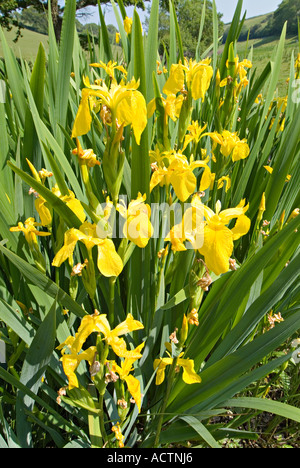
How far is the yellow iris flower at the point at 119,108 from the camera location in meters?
0.52

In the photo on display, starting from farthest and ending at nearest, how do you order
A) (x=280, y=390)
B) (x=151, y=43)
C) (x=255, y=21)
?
(x=255, y=21)
(x=280, y=390)
(x=151, y=43)

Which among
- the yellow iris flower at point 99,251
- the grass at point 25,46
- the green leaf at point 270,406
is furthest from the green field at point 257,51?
the green leaf at point 270,406

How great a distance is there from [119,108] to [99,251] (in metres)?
0.25

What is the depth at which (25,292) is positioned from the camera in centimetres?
83

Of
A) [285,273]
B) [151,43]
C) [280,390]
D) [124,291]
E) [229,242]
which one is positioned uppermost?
[151,43]

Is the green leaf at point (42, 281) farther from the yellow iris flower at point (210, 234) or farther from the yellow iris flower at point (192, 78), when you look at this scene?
the yellow iris flower at point (192, 78)

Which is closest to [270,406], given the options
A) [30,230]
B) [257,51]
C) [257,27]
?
[30,230]

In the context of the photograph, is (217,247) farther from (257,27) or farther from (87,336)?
(257,27)

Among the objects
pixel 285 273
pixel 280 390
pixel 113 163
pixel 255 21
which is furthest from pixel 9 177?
pixel 255 21

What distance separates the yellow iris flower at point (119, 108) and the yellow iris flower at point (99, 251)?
0.54ft

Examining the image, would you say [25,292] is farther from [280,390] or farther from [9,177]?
[280,390]

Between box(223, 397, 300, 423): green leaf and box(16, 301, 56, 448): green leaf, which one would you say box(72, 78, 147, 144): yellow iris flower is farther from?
box(223, 397, 300, 423): green leaf

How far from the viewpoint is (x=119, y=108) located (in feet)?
1.79

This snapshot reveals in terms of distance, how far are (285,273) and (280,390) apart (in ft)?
2.33
